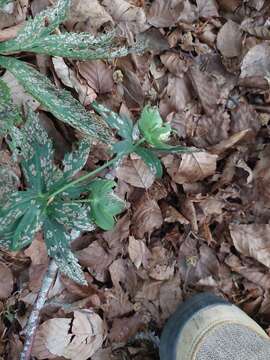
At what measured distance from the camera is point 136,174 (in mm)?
1227

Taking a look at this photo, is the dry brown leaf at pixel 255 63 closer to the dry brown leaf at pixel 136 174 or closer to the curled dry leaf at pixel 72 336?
the dry brown leaf at pixel 136 174

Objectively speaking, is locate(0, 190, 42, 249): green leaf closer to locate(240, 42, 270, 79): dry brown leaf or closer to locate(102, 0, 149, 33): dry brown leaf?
locate(102, 0, 149, 33): dry brown leaf

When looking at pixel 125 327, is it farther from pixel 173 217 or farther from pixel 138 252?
pixel 173 217

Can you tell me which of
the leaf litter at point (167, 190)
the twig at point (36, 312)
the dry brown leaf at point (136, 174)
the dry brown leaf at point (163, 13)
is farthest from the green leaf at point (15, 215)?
the dry brown leaf at point (163, 13)

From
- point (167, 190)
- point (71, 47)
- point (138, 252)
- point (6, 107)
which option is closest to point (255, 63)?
point (167, 190)

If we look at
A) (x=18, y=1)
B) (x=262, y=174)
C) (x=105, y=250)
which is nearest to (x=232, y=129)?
(x=262, y=174)

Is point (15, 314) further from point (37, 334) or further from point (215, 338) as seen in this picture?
point (215, 338)

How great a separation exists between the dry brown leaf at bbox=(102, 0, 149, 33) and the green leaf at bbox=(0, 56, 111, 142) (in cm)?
50

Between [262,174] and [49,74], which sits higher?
[49,74]

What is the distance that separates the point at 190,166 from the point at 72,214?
0.53 metres

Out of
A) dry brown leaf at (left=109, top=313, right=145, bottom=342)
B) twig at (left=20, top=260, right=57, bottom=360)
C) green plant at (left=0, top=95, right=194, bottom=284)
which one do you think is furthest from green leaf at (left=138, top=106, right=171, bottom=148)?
dry brown leaf at (left=109, top=313, right=145, bottom=342)

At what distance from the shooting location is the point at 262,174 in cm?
132

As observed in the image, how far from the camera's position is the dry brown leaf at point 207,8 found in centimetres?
133

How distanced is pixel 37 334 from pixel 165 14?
33.1 inches
